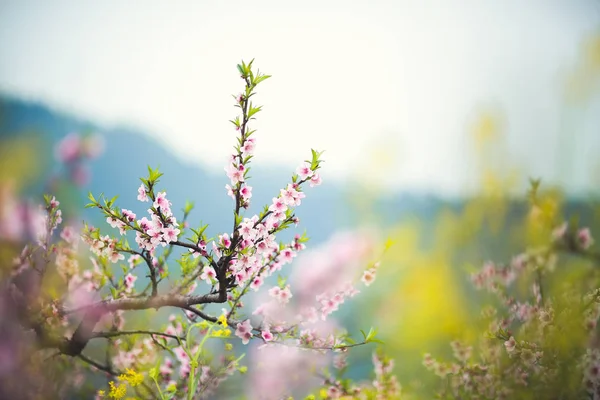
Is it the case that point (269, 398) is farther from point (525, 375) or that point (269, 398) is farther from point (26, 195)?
point (26, 195)

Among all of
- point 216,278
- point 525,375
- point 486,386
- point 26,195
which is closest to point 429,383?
point 486,386

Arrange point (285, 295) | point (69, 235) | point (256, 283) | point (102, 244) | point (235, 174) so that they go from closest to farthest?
point (235, 174) → point (102, 244) → point (256, 283) → point (285, 295) → point (69, 235)

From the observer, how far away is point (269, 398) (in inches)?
69.9

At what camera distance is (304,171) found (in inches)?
47.6

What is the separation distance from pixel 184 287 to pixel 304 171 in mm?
634

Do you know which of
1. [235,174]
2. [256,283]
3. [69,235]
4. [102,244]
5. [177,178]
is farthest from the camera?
[177,178]

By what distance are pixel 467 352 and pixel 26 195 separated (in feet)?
5.90

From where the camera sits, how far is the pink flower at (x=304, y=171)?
121cm

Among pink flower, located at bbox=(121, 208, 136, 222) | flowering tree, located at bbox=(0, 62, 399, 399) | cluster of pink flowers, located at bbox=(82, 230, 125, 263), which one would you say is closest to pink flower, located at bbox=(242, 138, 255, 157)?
flowering tree, located at bbox=(0, 62, 399, 399)

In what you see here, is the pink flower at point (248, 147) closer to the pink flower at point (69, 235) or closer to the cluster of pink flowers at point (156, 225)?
the cluster of pink flowers at point (156, 225)

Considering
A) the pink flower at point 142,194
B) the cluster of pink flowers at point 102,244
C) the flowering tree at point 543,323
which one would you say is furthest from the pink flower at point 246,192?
the flowering tree at point 543,323

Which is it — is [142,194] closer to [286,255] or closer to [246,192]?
[246,192]

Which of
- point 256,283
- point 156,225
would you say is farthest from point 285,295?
point 156,225

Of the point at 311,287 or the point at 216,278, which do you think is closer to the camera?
the point at 216,278
